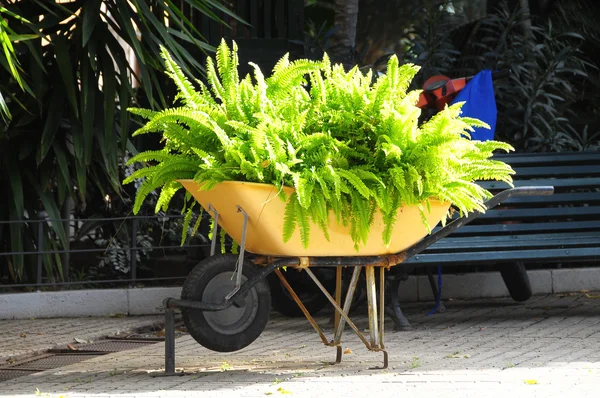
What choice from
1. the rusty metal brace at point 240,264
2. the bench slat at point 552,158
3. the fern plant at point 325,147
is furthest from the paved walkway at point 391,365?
the bench slat at point 552,158

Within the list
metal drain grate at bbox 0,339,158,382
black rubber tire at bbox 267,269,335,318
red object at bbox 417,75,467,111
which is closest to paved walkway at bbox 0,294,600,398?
black rubber tire at bbox 267,269,335,318

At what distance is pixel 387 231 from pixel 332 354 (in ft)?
4.24

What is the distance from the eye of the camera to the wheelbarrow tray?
4703 mm

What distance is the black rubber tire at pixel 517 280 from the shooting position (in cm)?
764

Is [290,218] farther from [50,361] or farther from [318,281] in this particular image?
[50,361]

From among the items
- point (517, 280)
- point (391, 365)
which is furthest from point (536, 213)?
point (391, 365)

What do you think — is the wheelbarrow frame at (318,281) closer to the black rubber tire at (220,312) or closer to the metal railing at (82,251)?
the black rubber tire at (220,312)

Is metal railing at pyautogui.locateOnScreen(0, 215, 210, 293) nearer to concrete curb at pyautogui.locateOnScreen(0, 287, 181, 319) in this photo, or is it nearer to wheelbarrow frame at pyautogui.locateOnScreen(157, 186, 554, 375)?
concrete curb at pyautogui.locateOnScreen(0, 287, 181, 319)

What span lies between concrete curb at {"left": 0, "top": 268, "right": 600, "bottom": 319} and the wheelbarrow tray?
305cm

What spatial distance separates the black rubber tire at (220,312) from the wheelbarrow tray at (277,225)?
161 mm

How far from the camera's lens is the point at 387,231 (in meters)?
4.90

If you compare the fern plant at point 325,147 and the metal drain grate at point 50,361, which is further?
the metal drain grate at point 50,361

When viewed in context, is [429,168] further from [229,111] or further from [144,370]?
[144,370]

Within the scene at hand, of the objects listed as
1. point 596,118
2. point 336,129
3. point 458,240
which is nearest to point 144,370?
point 336,129
